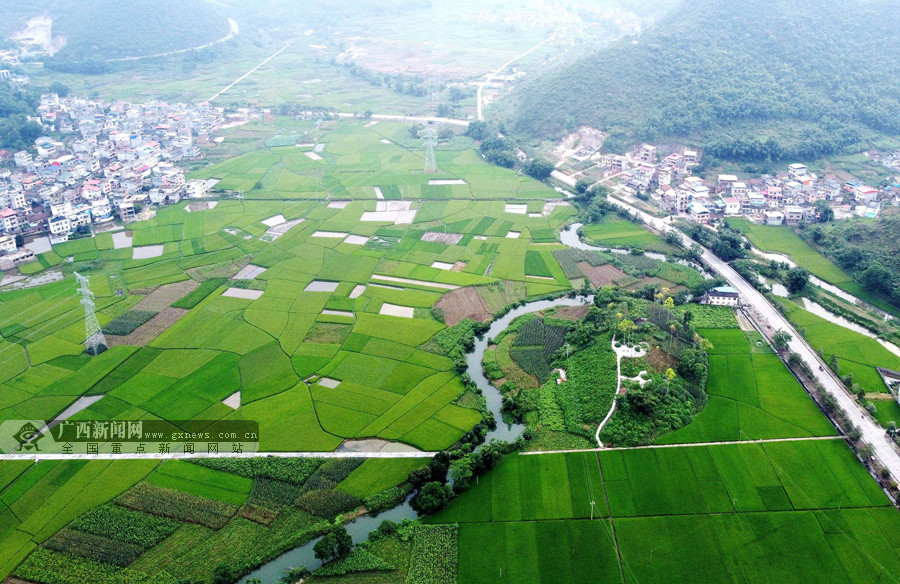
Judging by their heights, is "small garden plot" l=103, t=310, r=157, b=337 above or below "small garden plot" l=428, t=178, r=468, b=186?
above

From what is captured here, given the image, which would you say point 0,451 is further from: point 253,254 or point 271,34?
point 271,34

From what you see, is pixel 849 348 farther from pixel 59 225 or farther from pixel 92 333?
pixel 59 225

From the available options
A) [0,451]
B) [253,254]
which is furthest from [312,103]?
[0,451]

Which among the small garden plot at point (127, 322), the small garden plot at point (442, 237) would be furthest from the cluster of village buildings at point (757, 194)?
the small garden plot at point (127, 322)

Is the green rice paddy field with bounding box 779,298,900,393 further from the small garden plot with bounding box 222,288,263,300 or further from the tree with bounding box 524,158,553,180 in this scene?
the small garden plot with bounding box 222,288,263,300

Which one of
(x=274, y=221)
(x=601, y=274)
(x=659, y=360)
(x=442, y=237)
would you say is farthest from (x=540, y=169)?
(x=659, y=360)

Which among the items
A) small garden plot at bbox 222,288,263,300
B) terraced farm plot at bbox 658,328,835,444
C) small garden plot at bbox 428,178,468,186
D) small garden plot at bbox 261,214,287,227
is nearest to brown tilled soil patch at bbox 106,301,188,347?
small garden plot at bbox 222,288,263,300
